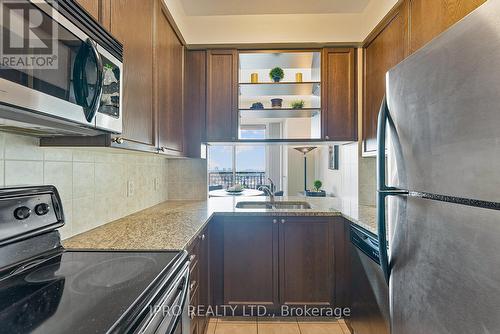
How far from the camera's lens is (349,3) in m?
2.32

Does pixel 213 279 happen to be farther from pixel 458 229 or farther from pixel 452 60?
pixel 452 60

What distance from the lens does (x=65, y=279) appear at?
33.5 inches

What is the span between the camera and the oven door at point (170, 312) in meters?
0.73

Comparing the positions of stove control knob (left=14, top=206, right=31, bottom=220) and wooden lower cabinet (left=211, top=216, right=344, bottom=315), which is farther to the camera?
wooden lower cabinet (left=211, top=216, right=344, bottom=315)

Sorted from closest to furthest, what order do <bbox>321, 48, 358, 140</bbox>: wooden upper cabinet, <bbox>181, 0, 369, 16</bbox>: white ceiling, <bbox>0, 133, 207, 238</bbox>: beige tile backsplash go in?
<bbox>0, 133, 207, 238</bbox>: beige tile backsplash → <bbox>181, 0, 369, 16</bbox>: white ceiling → <bbox>321, 48, 358, 140</bbox>: wooden upper cabinet

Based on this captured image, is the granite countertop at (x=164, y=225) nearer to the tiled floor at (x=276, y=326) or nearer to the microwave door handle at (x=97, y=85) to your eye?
the microwave door handle at (x=97, y=85)

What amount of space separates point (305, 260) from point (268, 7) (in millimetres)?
2255

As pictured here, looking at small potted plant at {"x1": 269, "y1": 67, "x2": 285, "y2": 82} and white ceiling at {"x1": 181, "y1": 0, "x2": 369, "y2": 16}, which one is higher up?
white ceiling at {"x1": 181, "y1": 0, "x2": 369, "y2": 16}

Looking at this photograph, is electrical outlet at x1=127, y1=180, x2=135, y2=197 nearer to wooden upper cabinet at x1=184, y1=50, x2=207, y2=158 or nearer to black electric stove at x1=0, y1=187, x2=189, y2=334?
wooden upper cabinet at x1=184, y1=50, x2=207, y2=158

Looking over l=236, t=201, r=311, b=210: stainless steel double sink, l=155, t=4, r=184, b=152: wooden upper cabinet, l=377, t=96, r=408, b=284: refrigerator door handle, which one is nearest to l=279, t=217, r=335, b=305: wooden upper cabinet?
l=236, t=201, r=311, b=210: stainless steel double sink

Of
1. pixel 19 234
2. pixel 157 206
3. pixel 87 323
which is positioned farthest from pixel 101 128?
pixel 157 206

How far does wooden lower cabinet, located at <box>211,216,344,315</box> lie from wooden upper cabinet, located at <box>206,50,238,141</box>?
88 cm

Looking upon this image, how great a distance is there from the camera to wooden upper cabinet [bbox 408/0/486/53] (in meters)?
1.21

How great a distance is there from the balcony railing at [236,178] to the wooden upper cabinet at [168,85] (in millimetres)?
4695
